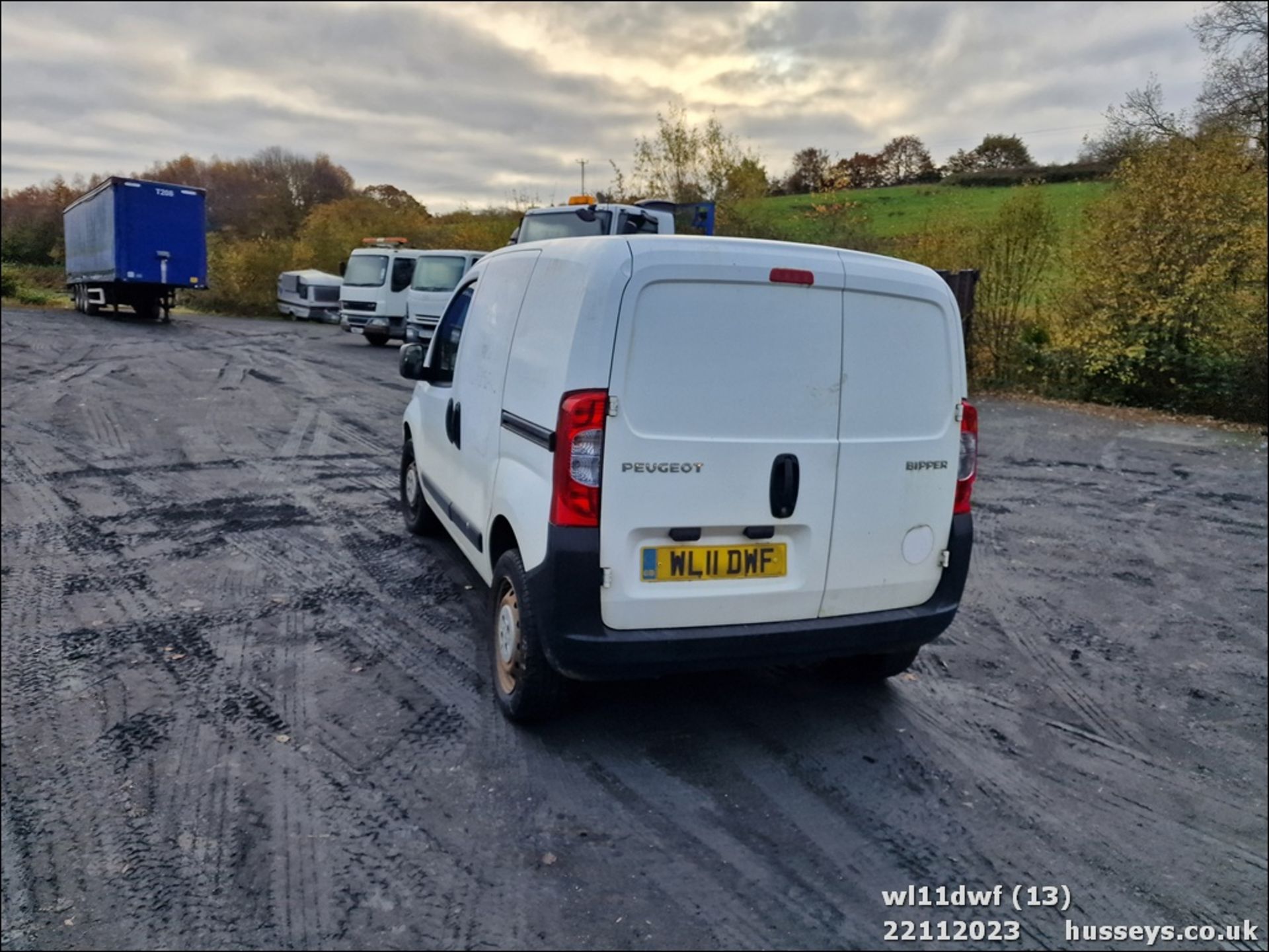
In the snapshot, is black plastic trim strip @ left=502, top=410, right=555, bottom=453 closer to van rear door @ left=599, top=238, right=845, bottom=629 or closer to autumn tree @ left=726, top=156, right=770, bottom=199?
van rear door @ left=599, top=238, right=845, bottom=629

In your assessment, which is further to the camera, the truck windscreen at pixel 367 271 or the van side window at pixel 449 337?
the truck windscreen at pixel 367 271

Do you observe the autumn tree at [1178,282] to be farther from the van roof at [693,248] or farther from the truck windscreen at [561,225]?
the van roof at [693,248]

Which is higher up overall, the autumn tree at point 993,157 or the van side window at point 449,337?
the autumn tree at point 993,157

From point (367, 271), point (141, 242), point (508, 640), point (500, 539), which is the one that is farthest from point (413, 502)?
point (141, 242)

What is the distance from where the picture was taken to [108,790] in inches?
131

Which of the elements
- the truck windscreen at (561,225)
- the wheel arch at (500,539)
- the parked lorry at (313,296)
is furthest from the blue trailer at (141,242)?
the wheel arch at (500,539)

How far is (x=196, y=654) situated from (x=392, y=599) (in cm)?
114

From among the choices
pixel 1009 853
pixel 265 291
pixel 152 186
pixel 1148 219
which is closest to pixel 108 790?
pixel 1009 853

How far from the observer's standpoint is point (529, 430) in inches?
146

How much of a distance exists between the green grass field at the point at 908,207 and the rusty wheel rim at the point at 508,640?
15.1 meters

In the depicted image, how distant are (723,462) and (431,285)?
57.5 feet

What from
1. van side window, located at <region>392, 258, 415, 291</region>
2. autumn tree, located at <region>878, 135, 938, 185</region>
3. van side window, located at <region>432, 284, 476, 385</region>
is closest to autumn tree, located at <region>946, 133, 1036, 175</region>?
autumn tree, located at <region>878, 135, 938, 185</region>

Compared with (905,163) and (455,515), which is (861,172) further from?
(455,515)

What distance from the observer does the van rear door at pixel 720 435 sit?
3363mm
